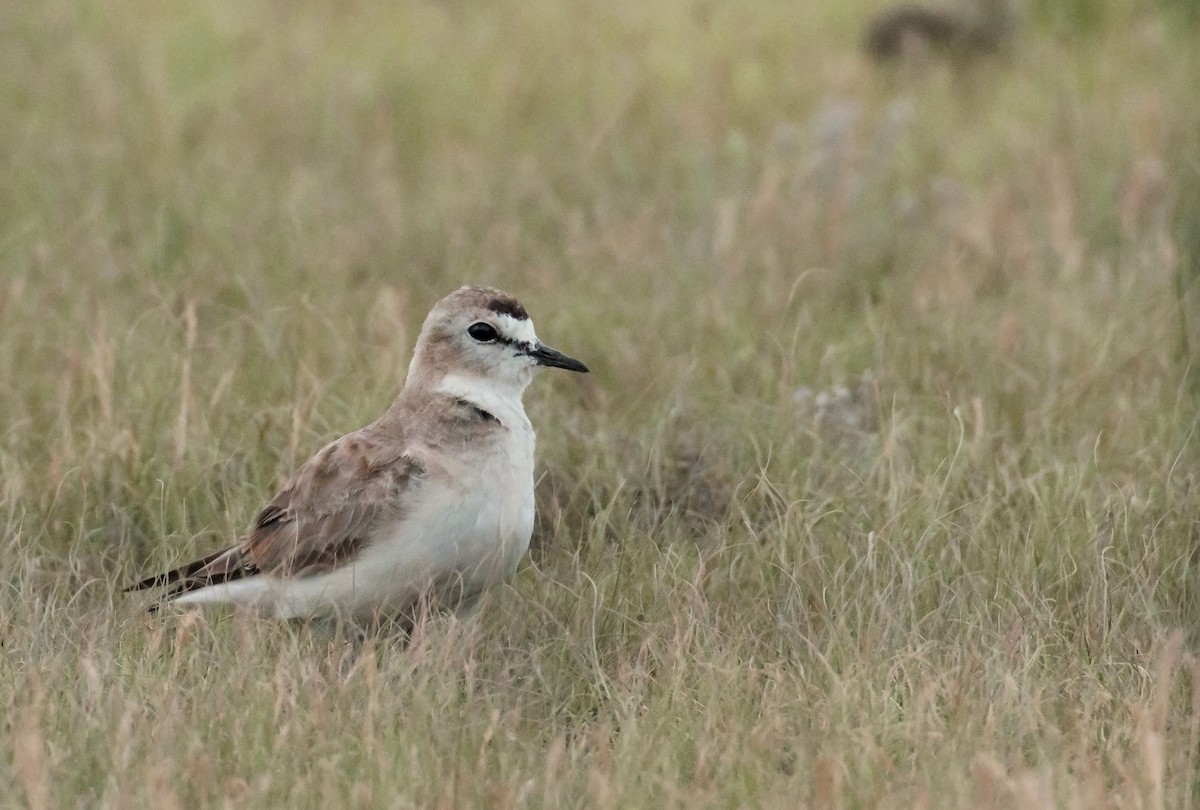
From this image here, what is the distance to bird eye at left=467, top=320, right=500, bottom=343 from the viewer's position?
561cm

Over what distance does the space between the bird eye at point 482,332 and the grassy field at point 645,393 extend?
2.09 feet

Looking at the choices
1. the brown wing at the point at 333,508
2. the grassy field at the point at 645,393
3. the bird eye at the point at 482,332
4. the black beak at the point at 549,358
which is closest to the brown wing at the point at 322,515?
the brown wing at the point at 333,508

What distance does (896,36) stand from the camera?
12.1 meters

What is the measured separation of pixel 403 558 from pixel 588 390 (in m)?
2.09

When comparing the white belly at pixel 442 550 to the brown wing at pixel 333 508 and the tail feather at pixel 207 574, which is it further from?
the tail feather at pixel 207 574

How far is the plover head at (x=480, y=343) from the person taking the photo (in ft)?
18.3

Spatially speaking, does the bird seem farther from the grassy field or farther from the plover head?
the grassy field

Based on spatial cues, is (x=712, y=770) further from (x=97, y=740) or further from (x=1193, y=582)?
(x=1193, y=582)

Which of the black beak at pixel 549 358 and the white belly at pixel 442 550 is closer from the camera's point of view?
the white belly at pixel 442 550

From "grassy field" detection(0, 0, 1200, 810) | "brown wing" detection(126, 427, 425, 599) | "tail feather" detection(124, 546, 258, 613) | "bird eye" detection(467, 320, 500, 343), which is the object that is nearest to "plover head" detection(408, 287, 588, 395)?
"bird eye" detection(467, 320, 500, 343)

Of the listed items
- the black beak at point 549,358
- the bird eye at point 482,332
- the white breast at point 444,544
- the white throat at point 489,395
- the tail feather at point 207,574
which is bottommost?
the tail feather at point 207,574

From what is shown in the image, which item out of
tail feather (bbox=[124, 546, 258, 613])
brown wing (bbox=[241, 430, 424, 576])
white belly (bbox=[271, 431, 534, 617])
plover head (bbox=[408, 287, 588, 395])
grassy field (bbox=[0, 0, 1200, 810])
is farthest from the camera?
plover head (bbox=[408, 287, 588, 395])

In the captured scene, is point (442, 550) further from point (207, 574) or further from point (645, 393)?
point (645, 393)

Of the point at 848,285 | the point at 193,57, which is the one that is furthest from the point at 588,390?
the point at 193,57
